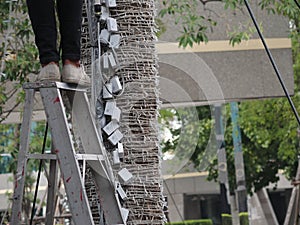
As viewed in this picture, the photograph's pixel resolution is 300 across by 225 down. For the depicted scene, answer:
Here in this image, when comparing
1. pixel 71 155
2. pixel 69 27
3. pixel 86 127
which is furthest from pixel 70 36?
pixel 71 155

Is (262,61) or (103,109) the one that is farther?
(262,61)

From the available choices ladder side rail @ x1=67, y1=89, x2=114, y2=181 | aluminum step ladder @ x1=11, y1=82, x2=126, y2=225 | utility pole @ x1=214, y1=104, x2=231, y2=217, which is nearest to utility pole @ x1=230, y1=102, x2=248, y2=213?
utility pole @ x1=214, y1=104, x2=231, y2=217

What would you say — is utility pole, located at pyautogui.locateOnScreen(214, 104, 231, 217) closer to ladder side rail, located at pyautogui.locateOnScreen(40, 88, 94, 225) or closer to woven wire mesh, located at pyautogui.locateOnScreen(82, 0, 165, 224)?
woven wire mesh, located at pyautogui.locateOnScreen(82, 0, 165, 224)

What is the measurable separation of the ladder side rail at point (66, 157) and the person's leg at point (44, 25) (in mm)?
145

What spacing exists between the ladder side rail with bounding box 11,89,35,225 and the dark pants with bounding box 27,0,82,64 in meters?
0.16

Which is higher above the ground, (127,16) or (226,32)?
(226,32)

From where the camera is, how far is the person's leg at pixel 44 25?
2.62m

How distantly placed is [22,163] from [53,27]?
→ 0.49m

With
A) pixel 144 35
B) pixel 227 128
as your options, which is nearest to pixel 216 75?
pixel 144 35

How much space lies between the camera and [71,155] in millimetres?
2504

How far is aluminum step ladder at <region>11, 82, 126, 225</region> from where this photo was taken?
247 centimetres

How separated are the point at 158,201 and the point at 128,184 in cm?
15

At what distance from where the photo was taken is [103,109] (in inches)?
122

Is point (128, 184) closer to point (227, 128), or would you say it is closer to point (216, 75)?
point (216, 75)
